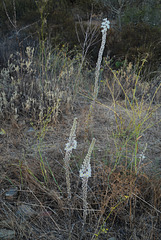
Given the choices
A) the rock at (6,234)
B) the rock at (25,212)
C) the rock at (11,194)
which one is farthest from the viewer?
the rock at (11,194)

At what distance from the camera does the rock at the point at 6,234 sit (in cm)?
132

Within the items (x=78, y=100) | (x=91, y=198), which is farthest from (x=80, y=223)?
(x=78, y=100)

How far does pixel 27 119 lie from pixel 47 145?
2.14 ft

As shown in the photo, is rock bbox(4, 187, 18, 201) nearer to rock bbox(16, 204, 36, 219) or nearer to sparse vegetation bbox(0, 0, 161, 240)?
sparse vegetation bbox(0, 0, 161, 240)

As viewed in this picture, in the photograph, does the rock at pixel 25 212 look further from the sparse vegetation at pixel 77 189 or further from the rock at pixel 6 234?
the rock at pixel 6 234

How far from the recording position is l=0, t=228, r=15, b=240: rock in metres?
1.32

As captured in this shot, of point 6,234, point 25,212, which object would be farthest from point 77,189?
point 6,234

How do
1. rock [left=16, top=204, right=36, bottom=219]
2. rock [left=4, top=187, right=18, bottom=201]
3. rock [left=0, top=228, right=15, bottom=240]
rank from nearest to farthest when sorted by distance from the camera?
rock [left=0, top=228, right=15, bottom=240], rock [left=16, top=204, right=36, bottom=219], rock [left=4, top=187, right=18, bottom=201]

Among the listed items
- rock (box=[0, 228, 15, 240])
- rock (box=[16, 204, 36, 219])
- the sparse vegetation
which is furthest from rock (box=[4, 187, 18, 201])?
rock (box=[0, 228, 15, 240])

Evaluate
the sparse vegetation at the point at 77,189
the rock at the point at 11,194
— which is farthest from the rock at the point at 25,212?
the rock at the point at 11,194

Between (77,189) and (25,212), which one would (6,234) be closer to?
(25,212)

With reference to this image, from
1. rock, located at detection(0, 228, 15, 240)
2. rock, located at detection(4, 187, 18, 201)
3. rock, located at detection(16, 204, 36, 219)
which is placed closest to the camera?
rock, located at detection(0, 228, 15, 240)

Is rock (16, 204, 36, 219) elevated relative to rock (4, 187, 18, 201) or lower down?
lower down

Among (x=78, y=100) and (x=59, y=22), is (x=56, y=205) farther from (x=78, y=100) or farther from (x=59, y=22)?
(x=59, y=22)
